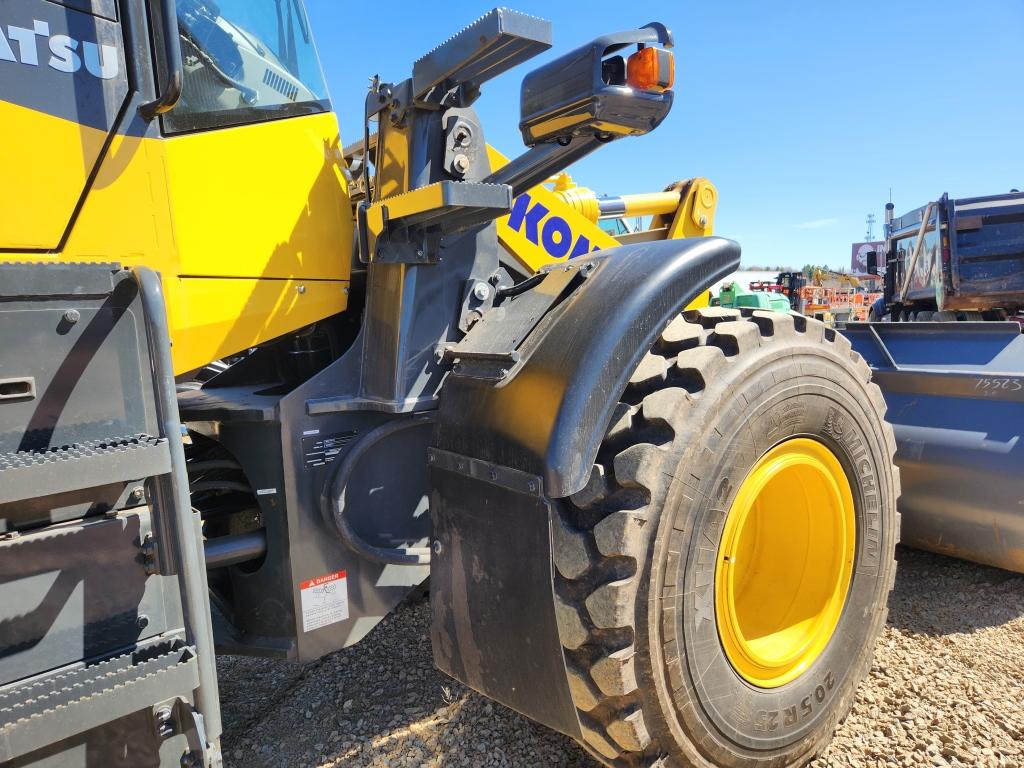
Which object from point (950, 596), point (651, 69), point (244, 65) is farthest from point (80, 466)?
point (950, 596)

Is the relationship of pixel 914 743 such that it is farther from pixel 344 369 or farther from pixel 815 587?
pixel 344 369

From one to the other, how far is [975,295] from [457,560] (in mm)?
8103

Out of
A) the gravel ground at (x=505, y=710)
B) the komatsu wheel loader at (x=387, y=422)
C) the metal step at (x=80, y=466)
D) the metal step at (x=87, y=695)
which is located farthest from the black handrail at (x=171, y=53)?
the gravel ground at (x=505, y=710)

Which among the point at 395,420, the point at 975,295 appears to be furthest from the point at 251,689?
the point at 975,295

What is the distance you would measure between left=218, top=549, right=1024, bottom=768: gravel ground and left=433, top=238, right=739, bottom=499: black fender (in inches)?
41.9

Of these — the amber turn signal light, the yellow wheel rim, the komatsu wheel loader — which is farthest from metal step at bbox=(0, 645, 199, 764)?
the amber turn signal light

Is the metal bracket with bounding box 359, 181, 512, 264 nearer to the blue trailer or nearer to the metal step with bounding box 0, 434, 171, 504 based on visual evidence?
the metal step with bounding box 0, 434, 171, 504

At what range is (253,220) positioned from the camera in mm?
1911

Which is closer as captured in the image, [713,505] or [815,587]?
[713,505]

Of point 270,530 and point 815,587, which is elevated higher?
point 270,530

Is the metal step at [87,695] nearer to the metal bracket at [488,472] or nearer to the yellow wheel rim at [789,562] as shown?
the metal bracket at [488,472]

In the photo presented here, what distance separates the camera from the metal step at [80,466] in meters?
1.19

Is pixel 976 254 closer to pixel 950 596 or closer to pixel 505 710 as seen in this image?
pixel 950 596

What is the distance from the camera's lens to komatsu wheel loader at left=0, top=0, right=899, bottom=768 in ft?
4.36
